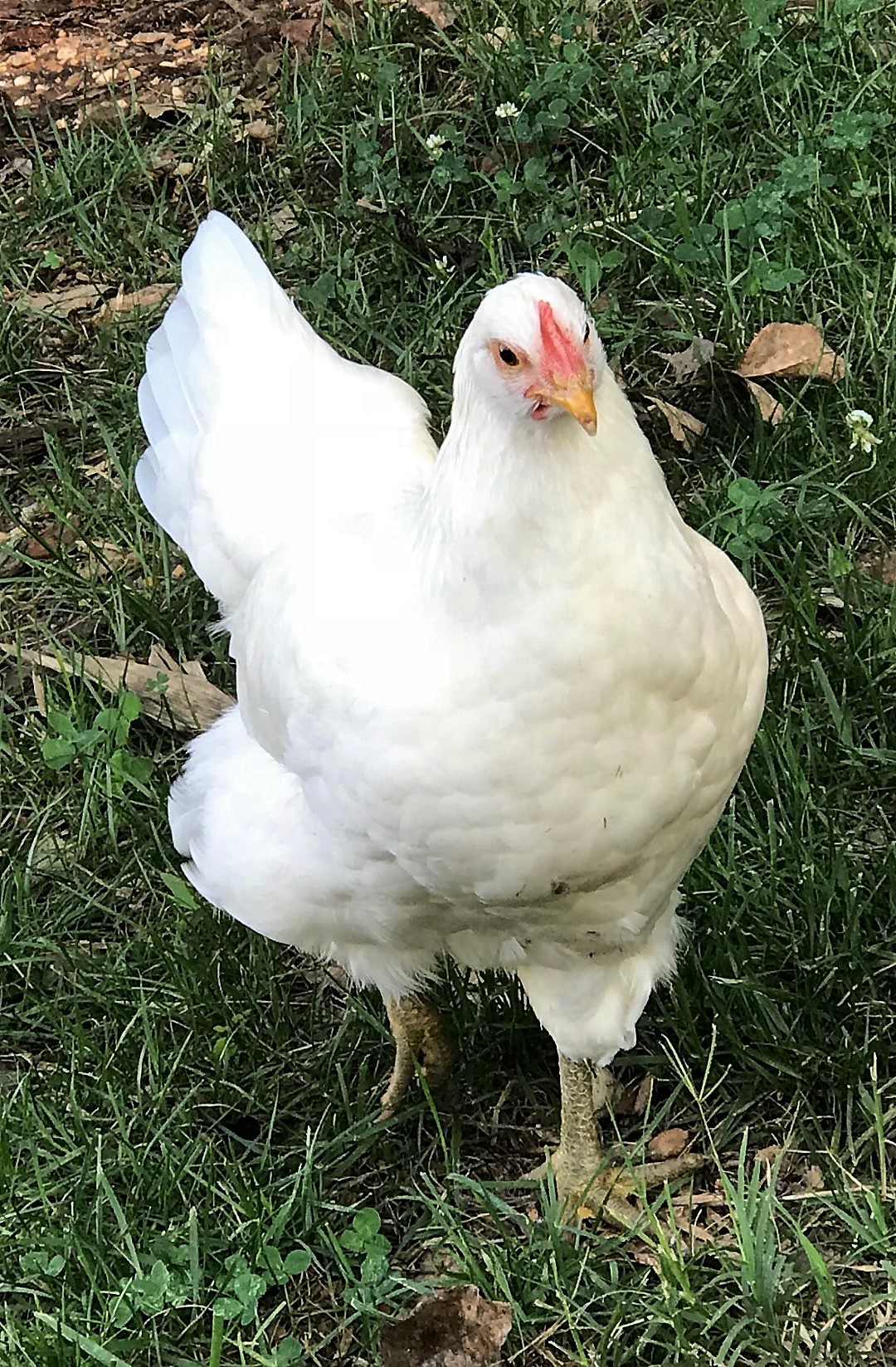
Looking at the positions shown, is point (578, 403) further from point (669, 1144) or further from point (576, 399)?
point (669, 1144)

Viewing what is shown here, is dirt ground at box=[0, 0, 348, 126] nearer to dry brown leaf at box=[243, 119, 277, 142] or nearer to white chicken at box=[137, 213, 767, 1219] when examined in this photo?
dry brown leaf at box=[243, 119, 277, 142]

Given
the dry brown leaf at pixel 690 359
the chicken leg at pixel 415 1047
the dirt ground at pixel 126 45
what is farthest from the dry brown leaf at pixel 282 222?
the chicken leg at pixel 415 1047

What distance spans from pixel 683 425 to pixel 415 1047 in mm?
1427

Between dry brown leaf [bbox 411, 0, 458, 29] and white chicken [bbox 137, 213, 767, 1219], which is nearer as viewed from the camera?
white chicken [bbox 137, 213, 767, 1219]

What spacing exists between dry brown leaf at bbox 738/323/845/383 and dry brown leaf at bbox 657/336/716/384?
75 mm

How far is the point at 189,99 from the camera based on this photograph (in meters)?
4.36

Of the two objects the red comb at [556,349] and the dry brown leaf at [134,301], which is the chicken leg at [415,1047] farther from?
the dry brown leaf at [134,301]

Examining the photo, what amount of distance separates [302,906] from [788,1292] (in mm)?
815

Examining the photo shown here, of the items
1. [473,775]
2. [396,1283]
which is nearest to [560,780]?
Result: [473,775]

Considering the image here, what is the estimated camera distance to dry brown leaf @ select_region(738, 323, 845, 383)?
10.2 feet

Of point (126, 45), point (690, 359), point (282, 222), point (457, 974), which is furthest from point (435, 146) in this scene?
point (457, 974)

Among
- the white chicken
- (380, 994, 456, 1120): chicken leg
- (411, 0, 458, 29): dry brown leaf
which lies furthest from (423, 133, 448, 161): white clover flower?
(380, 994, 456, 1120): chicken leg

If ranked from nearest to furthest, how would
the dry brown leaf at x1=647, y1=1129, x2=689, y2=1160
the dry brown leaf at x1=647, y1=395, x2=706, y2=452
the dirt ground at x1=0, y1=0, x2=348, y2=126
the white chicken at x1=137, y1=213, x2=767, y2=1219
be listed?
the white chicken at x1=137, y1=213, x2=767, y2=1219 → the dry brown leaf at x1=647, y1=1129, x2=689, y2=1160 → the dry brown leaf at x1=647, y1=395, x2=706, y2=452 → the dirt ground at x1=0, y1=0, x2=348, y2=126

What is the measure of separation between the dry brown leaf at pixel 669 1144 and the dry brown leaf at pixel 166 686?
120cm
